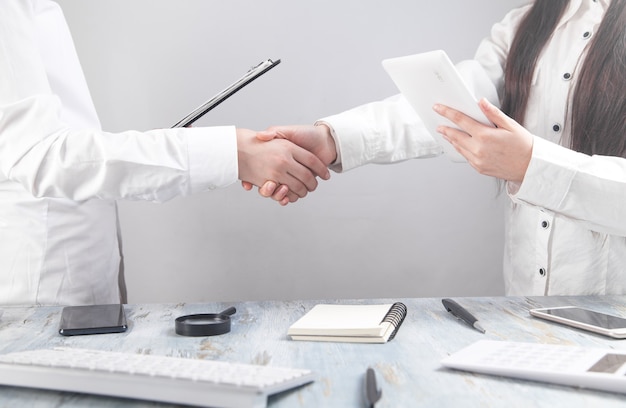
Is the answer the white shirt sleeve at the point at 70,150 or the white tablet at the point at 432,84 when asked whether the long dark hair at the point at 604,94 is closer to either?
the white tablet at the point at 432,84

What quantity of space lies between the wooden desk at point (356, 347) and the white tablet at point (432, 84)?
37cm

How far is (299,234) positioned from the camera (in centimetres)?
207

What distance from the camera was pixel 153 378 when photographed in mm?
673

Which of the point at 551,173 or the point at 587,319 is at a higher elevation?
the point at 551,173

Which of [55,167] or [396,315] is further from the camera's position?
[55,167]

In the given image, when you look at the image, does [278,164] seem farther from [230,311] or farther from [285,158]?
[230,311]

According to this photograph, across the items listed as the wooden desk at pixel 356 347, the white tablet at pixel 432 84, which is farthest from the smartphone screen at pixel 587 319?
the white tablet at pixel 432 84

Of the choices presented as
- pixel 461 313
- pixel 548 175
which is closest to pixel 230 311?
pixel 461 313

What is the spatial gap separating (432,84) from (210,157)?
0.45 m

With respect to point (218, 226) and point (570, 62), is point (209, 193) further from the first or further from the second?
point (570, 62)

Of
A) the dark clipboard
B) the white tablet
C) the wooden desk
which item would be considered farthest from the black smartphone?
the white tablet

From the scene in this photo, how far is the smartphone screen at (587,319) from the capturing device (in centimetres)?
96

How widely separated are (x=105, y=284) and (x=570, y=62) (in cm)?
118

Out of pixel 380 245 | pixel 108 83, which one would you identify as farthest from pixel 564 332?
pixel 108 83
